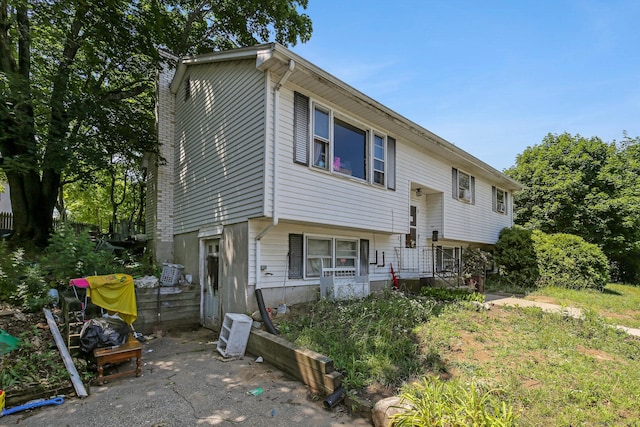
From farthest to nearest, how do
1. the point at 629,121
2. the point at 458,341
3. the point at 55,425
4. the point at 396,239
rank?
1. the point at 629,121
2. the point at 396,239
3. the point at 458,341
4. the point at 55,425

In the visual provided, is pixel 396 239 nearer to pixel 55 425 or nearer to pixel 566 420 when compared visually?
pixel 566 420

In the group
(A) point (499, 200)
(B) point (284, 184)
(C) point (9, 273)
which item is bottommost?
(C) point (9, 273)

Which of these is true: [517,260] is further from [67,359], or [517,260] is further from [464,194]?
[67,359]

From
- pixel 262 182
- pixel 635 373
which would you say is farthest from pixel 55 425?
pixel 635 373

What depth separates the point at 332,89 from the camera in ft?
24.1

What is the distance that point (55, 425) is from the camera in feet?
12.0

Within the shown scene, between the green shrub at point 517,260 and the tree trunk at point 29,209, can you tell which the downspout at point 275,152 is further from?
the green shrub at point 517,260

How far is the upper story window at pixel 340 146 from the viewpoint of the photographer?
730 centimetres

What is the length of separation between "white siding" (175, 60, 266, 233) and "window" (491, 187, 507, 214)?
41.8ft

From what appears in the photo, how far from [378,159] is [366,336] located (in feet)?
17.5

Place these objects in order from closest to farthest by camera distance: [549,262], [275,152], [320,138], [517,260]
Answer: [275,152] → [320,138] → [549,262] → [517,260]

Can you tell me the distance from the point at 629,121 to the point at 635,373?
2886 cm

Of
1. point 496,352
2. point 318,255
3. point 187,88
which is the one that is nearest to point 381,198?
point 318,255

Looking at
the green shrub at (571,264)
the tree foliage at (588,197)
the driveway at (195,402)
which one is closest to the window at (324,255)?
the driveway at (195,402)
